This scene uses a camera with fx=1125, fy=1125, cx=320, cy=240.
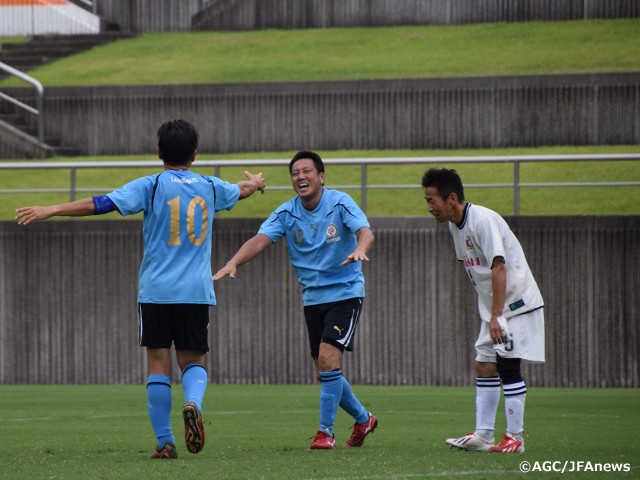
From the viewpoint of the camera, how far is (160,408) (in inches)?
291

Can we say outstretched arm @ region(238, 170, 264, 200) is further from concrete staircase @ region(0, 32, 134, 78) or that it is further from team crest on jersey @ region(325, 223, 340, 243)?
concrete staircase @ region(0, 32, 134, 78)

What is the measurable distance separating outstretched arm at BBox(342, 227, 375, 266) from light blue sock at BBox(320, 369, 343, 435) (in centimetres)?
95

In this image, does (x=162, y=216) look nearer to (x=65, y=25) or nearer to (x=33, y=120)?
(x=33, y=120)

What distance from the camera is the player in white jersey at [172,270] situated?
739 centimetres

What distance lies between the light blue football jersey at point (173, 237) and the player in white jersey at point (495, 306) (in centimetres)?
163

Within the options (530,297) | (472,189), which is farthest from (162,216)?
(472,189)

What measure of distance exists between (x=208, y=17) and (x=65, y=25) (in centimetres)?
351

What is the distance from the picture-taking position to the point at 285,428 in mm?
10008

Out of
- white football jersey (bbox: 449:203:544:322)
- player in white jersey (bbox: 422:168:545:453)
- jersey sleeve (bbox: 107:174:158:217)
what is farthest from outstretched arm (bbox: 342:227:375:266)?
jersey sleeve (bbox: 107:174:158:217)

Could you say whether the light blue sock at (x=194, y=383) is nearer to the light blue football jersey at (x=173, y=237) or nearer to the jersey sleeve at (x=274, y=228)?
the light blue football jersey at (x=173, y=237)

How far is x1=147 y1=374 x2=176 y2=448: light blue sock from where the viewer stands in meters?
7.39

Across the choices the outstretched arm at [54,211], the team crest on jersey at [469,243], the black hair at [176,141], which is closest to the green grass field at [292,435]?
the team crest on jersey at [469,243]

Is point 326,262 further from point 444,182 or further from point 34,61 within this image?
point 34,61

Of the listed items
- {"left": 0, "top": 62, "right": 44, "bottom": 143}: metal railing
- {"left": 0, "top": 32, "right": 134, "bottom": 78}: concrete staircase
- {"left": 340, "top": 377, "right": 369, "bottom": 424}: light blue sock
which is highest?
{"left": 0, "top": 32, "right": 134, "bottom": 78}: concrete staircase
